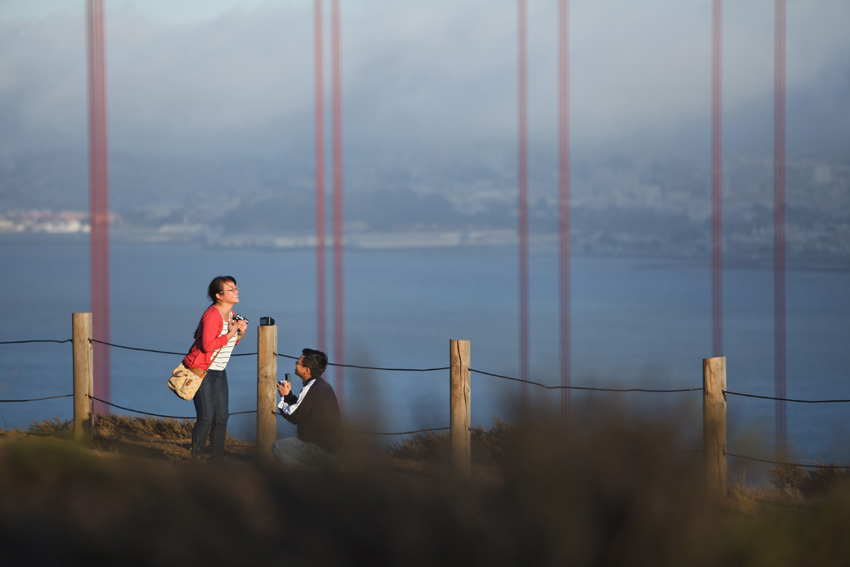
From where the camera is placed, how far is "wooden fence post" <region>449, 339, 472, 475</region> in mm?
5332

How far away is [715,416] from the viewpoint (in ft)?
16.2

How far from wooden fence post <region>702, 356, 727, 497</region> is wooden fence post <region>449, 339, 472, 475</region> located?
1.36 meters

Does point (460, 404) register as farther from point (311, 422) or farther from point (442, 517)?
point (442, 517)

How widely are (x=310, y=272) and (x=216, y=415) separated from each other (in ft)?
513

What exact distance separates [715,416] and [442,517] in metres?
2.88

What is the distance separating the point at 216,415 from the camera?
5.52 metres

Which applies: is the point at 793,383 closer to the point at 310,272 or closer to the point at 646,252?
the point at 646,252

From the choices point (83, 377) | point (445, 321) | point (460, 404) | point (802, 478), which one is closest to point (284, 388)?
point (460, 404)

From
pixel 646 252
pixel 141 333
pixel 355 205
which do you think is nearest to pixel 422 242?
pixel 355 205

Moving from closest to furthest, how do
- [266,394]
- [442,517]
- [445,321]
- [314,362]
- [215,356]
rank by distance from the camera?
[442,517]
[314,362]
[215,356]
[266,394]
[445,321]

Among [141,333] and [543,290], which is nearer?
[141,333]

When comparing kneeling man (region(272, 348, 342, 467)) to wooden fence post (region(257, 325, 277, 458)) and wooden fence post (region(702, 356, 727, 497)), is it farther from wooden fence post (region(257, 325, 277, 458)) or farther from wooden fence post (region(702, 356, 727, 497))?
wooden fence post (region(702, 356, 727, 497))

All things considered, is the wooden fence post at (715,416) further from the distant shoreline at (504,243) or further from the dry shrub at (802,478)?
the distant shoreline at (504,243)

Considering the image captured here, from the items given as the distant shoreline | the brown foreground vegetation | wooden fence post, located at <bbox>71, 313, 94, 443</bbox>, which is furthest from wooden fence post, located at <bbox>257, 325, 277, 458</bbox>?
the distant shoreline
